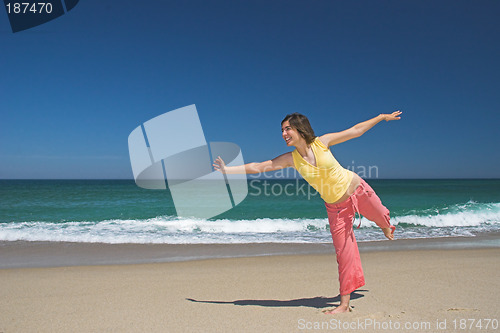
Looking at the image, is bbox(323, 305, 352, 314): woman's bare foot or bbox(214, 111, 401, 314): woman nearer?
bbox(214, 111, 401, 314): woman

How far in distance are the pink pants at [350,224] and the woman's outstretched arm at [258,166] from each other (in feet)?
2.19

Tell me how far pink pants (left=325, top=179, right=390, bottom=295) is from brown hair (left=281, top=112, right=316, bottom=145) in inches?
31.1

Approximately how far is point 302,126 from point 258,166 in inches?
23.4

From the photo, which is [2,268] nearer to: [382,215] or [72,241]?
[72,241]

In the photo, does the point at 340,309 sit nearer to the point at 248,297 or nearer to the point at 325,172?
the point at 248,297

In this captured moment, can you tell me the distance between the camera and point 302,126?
3168mm

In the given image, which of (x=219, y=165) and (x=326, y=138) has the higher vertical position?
(x=326, y=138)

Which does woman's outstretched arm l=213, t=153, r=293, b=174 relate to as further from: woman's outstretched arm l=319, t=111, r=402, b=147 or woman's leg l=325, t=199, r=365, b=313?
woman's leg l=325, t=199, r=365, b=313

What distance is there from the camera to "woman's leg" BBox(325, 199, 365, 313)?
3.48 metres

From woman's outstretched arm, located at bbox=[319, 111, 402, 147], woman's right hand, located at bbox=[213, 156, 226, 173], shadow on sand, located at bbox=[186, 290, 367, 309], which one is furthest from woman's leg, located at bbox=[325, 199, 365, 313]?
woman's right hand, located at bbox=[213, 156, 226, 173]

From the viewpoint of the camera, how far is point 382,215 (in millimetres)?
3572

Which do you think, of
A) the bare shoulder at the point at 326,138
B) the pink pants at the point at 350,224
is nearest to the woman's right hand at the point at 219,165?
the bare shoulder at the point at 326,138

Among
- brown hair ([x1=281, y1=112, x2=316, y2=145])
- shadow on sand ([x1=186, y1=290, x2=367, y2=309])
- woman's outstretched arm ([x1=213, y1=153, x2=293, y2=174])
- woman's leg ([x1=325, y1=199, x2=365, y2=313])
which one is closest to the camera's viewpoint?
brown hair ([x1=281, y1=112, x2=316, y2=145])

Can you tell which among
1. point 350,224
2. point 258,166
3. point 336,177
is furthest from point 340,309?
point 258,166
